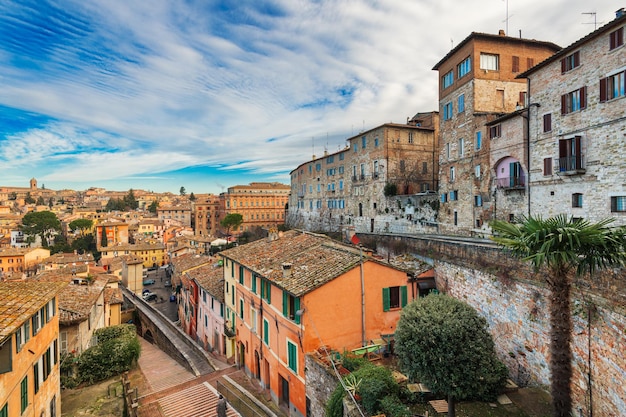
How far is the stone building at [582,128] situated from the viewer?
54.0 ft

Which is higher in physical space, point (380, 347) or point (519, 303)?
point (519, 303)

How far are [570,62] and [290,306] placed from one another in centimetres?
1950

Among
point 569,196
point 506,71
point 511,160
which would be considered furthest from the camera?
point 506,71

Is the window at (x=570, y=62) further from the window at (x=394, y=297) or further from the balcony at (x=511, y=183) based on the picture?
the window at (x=394, y=297)

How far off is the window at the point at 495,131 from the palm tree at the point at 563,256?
61.0 feet

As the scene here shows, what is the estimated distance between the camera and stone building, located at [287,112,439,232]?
40.1 m

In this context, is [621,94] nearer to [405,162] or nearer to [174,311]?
[405,162]

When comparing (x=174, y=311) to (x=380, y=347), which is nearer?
(x=380, y=347)

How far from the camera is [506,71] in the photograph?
27234 mm

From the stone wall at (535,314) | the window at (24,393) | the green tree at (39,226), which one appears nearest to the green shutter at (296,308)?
the stone wall at (535,314)

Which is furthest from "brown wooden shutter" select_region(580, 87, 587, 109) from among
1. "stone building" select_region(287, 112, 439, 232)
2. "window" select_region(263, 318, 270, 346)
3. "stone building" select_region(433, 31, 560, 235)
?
"stone building" select_region(287, 112, 439, 232)

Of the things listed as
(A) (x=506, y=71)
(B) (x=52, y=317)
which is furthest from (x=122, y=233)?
(A) (x=506, y=71)

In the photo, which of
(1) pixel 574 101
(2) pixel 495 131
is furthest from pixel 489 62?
(1) pixel 574 101

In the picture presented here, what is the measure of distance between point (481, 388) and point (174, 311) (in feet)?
151
